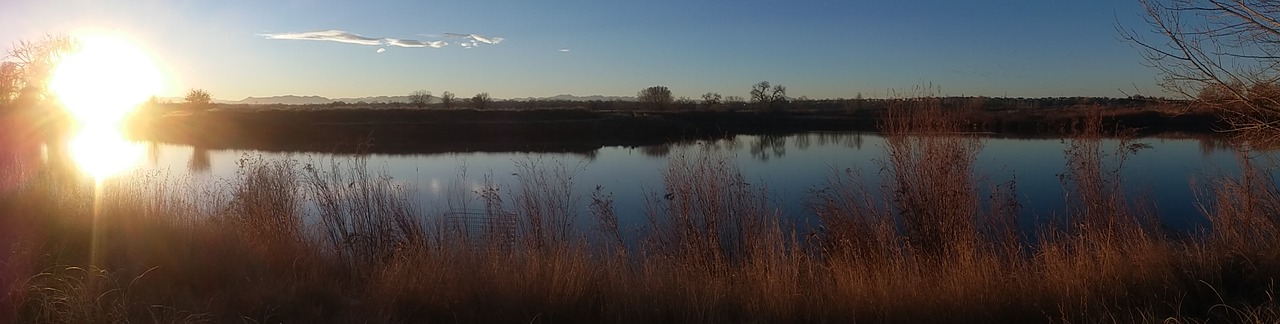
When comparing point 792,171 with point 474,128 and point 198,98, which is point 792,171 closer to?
point 474,128

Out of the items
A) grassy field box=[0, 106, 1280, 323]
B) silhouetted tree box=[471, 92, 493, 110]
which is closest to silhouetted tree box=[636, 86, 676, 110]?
silhouetted tree box=[471, 92, 493, 110]

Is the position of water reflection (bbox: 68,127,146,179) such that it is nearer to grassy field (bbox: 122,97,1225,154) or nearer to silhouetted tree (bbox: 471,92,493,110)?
grassy field (bbox: 122,97,1225,154)

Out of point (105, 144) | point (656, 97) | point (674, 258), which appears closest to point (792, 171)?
point (674, 258)

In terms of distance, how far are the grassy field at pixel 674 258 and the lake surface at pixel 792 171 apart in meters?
1.25

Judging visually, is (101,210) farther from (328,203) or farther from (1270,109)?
(1270,109)

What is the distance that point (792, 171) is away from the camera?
2223cm

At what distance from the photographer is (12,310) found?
5.13 meters

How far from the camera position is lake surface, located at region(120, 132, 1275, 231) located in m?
14.1

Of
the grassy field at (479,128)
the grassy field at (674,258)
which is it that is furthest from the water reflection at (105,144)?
the grassy field at (674,258)

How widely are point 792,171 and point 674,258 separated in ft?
46.6

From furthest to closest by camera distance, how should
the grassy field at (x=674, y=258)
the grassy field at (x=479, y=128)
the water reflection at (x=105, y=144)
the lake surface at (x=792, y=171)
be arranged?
the grassy field at (x=479, y=128) < the water reflection at (x=105, y=144) < the lake surface at (x=792, y=171) < the grassy field at (x=674, y=258)

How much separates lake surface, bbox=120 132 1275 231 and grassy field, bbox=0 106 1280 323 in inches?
49.2

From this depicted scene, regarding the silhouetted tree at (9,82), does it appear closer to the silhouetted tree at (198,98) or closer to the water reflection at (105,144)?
the water reflection at (105,144)

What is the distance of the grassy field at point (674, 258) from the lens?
231 inches
